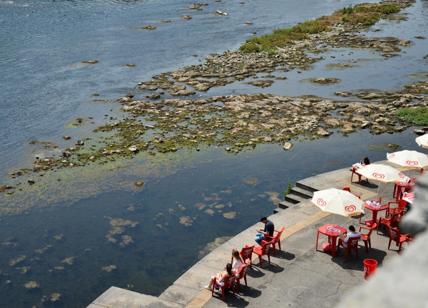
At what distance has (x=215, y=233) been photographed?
25.5 meters

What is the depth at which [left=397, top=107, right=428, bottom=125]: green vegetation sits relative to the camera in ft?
126

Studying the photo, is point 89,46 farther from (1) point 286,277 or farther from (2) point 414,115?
(1) point 286,277

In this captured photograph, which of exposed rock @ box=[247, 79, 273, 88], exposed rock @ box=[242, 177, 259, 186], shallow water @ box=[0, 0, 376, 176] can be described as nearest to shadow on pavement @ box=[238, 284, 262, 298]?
exposed rock @ box=[242, 177, 259, 186]

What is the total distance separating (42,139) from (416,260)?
37937mm

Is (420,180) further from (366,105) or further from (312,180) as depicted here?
(366,105)

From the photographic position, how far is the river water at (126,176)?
77.3 ft

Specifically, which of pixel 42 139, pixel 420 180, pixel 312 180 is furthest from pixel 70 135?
pixel 420 180

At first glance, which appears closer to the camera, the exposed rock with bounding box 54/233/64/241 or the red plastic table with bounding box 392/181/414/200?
the red plastic table with bounding box 392/181/414/200

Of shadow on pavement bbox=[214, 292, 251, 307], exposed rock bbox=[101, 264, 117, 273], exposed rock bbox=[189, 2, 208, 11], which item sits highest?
exposed rock bbox=[189, 2, 208, 11]

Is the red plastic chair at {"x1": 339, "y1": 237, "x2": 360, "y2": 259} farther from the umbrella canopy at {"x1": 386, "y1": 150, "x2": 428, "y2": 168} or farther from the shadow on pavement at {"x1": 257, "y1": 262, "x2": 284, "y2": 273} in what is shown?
the umbrella canopy at {"x1": 386, "y1": 150, "x2": 428, "y2": 168}

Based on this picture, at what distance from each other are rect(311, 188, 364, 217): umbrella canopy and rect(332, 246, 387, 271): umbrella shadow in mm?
1393

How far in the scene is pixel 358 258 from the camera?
1916 cm

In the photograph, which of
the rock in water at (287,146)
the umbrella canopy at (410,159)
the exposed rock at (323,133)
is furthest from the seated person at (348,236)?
the exposed rock at (323,133)

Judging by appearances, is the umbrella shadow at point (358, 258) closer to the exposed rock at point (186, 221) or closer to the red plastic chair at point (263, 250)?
the red plastic chair at point (263, 250)
